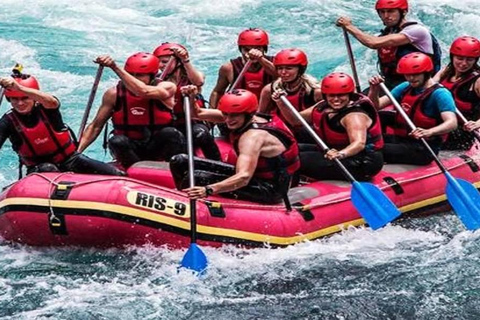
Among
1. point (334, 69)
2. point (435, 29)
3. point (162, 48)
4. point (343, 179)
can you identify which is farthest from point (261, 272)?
point (435, 29)

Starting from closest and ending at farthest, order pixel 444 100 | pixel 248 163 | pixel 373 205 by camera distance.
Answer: pixel 248 163 → pixel 373 205 → pixel 444 100

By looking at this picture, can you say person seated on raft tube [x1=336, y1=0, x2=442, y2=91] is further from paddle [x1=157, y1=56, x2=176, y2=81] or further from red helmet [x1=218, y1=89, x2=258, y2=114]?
red helmet [x1=218, y1=89, x2=258, y2=114]

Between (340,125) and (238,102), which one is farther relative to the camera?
(340,125)

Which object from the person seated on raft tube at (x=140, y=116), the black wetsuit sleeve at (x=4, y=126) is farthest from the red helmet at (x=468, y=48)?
the black wetsuit sleeve at (x=4, y=126)

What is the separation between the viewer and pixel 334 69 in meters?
15.0

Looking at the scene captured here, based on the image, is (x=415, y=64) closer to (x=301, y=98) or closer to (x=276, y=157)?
(x=301, y=98)

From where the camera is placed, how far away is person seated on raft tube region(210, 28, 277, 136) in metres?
9.19

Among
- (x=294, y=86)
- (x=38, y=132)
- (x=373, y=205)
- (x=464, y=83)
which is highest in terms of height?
(x=38, y=132)

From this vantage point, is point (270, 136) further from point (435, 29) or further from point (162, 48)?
point (435, 29)

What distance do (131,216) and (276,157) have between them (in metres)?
1.20

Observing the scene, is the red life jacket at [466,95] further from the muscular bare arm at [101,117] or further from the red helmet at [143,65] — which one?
the muscular bare arm at [101,117]

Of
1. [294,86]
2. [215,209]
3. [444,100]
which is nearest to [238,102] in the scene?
[215,209]

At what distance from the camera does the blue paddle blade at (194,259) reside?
22.7 ft

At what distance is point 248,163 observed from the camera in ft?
23.6
